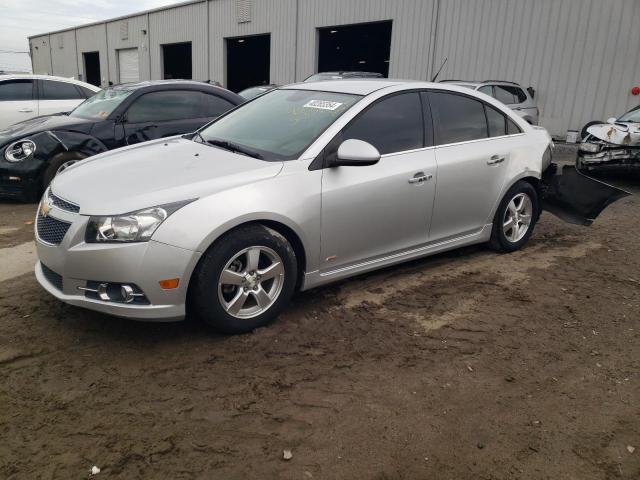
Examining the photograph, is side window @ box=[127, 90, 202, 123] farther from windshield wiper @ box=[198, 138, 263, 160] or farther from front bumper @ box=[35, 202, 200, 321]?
front bumper @ box=[35, 202, 200, 321]

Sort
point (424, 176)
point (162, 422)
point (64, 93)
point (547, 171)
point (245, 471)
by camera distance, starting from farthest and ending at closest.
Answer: point (64, 93) → point (547, 171) → point (424, 176) → point (162, 422) → point (245, 471)

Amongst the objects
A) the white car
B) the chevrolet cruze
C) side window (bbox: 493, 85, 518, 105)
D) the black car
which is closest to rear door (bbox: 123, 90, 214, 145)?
the black car

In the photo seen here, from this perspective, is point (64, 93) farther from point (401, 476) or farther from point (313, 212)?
point (401, 476)

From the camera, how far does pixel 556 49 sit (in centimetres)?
1327

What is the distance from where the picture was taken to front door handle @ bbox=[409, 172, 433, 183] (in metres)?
4.04

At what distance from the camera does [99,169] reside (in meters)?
3.66

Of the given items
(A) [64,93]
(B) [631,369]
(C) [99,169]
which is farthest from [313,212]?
(A) [64,93]

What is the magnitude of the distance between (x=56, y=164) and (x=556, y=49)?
12.1 m

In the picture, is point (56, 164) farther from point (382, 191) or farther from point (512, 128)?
point (512, 128)

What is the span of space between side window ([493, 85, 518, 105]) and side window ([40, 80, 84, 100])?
331 inches

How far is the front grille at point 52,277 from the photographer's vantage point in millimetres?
3252

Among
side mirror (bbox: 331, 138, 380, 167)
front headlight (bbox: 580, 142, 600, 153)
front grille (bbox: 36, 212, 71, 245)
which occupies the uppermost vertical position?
side mirror (bbox: 331, 138, 380, 167)

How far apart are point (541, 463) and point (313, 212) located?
1.96 meters

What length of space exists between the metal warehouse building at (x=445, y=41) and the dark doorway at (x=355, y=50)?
0.09m
